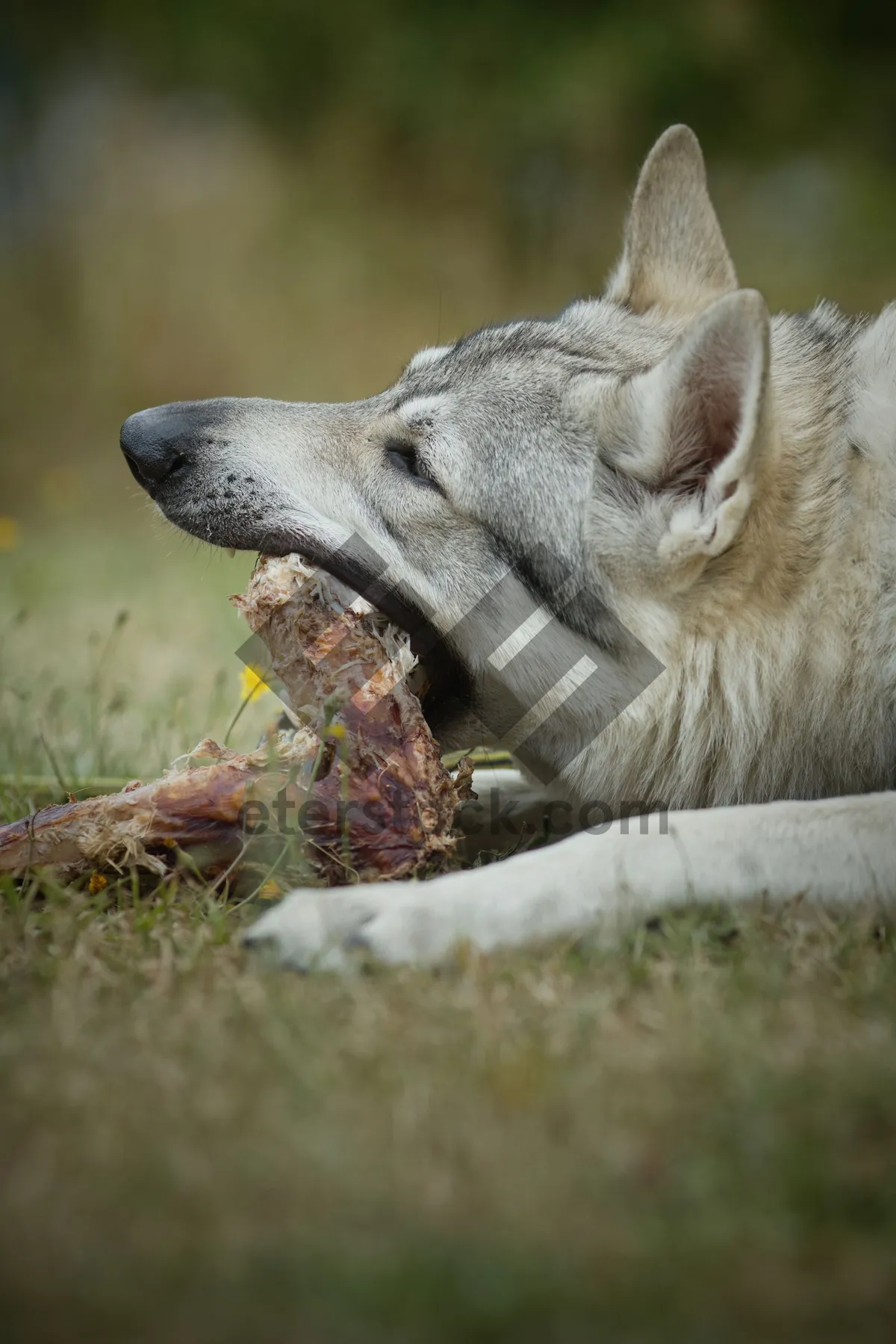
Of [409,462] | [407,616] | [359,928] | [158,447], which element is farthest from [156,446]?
[359,928]

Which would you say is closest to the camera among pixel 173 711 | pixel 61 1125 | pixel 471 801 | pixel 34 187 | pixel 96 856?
pixel 61 1125

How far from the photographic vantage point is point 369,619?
250 cm

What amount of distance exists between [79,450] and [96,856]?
26.9 feet

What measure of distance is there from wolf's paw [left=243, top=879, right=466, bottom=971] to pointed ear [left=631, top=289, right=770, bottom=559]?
909mm

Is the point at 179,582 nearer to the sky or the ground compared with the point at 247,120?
nearer to the ground

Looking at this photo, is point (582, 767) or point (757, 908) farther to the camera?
point (582, 767)

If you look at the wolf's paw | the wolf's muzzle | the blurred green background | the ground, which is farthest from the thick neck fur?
the blurred green background

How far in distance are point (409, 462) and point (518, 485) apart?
30 cm

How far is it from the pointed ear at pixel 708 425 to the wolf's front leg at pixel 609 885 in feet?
1.87

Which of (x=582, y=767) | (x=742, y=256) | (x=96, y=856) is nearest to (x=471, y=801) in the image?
(x=582, y=767)

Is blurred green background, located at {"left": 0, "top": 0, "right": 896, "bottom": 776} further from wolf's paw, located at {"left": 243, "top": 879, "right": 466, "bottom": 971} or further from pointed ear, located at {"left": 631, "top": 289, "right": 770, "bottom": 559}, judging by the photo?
wolf's paw, located at {"left": 243, "top": 879, "right": 466, "bottom": 971}

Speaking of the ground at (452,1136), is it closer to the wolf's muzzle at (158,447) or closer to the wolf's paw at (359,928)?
the wolf's paw at (359,928)

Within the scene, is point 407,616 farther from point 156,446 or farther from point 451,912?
point 451,912

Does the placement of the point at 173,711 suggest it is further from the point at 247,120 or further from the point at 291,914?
the point at 247,120
